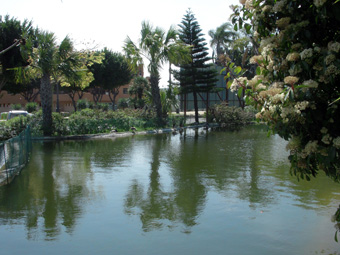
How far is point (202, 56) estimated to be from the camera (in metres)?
36.3

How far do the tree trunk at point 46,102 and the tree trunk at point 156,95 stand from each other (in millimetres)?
9302

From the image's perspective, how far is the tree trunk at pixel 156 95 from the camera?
29.7 meters

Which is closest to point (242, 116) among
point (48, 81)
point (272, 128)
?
point (48, 81)

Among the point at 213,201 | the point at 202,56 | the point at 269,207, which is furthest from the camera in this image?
the point at 202,56

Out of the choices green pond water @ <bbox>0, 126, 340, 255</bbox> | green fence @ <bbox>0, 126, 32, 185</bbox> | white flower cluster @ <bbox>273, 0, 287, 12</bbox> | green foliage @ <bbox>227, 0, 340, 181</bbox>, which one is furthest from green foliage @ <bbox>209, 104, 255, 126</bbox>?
white flower cluster @ <bbox>273, 0, 287, 12</bbox>

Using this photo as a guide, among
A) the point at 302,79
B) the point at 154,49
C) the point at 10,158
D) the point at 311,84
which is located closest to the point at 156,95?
the point at 154,49

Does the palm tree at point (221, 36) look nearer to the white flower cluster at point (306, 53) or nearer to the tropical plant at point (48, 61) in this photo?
the tropical plant at point (48, 61)

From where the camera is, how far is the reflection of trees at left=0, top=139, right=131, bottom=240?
25.2 ft

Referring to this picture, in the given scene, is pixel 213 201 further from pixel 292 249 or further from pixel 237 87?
pixel 237 87

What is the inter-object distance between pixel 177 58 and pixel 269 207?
21838mm

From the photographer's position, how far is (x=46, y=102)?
22.7 meters

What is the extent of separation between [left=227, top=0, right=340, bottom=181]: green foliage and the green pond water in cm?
308

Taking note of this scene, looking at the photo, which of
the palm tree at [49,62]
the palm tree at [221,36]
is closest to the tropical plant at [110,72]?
the palm tree at [221,36]

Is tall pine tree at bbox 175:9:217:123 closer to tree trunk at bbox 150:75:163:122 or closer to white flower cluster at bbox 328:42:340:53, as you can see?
tree trunk at bbox 150:75:163:122
